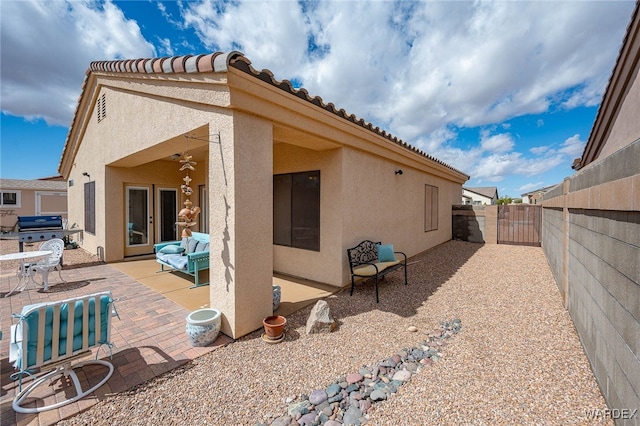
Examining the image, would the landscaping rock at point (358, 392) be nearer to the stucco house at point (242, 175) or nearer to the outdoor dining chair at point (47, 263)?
the stucco house at point (242, 175)

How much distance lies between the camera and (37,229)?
9453 mm

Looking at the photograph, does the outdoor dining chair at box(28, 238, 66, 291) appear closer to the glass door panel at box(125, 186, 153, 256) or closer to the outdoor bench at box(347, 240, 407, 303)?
the glass door panel at box(125, 186, 153, 256)

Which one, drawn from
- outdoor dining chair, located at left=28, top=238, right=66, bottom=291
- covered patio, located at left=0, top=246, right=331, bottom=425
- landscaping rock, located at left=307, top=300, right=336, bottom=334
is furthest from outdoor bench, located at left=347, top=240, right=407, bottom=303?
outdoor dining chair, located at left=28, top=238, right=66, bottom=291

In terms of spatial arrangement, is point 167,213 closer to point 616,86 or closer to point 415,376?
point 415,376

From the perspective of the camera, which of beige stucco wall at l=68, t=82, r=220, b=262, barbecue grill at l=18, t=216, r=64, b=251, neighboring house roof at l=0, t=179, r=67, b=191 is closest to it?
beige stucco wall at l=68, t=82, r=220, b=262

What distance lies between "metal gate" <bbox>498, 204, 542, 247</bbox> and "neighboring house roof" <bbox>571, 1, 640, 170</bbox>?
14.6ft

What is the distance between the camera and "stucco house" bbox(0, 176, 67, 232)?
2070 cm

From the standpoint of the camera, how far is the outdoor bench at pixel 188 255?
21.6 feet

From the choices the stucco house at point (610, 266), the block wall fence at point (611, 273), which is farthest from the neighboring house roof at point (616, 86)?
the block wall fence at point (611, 273)

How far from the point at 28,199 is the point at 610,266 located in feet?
113

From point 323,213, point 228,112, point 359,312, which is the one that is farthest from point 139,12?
point 359,312

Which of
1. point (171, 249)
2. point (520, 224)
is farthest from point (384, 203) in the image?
point (520, 224)

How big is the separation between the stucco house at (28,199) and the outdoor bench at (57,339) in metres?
26.2

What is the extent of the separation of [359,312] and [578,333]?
360cm
